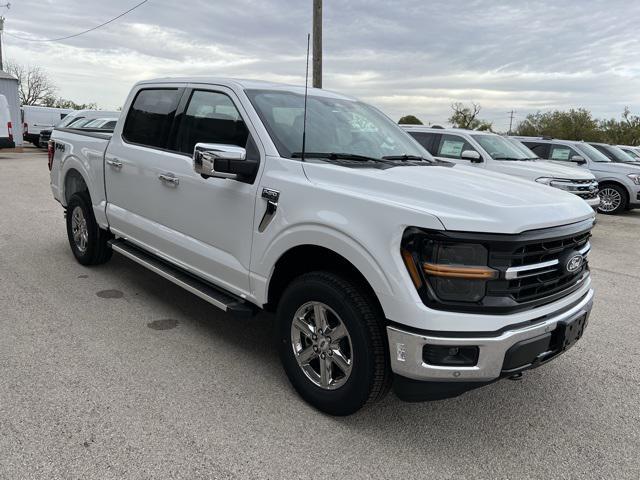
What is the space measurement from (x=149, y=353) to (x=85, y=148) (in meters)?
2.76

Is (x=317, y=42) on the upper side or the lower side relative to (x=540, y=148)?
upper

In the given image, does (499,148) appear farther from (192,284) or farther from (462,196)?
(462,196)

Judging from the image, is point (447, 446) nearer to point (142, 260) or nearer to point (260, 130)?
point (260, 130)

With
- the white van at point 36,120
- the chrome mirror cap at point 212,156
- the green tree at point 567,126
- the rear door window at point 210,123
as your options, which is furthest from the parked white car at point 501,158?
the green tree at point 567,126

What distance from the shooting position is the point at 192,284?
12.8ft

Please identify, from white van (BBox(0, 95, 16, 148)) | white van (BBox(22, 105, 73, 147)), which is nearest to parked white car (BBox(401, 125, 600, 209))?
white van (BBox(0, 95, 16, 148))

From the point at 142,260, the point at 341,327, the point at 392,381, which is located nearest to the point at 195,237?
the point at 142,260

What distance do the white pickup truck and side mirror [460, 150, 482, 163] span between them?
13.9 ft

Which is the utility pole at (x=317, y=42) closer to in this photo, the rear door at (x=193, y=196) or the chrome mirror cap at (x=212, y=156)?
the rear door at (x=193, y=196)

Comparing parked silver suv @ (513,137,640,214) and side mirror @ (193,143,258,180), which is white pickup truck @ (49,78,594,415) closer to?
side mirror @ (193,143,258,180)

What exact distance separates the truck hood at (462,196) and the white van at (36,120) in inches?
1075

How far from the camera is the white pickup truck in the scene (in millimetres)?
2512

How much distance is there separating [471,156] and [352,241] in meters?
6.23

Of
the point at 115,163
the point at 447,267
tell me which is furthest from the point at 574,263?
the point at 115,163
